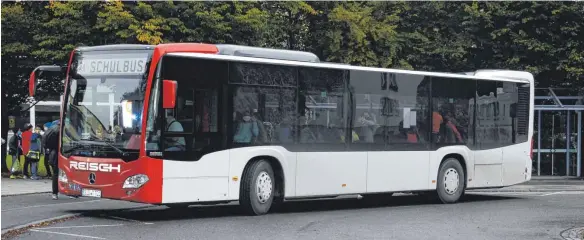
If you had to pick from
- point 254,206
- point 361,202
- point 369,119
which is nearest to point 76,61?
point 254,206

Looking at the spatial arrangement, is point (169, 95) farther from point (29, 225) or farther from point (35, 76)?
point (35, 76)

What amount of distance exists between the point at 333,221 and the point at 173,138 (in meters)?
2.75

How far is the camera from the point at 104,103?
52.2ft

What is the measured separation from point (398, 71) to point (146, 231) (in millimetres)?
7570

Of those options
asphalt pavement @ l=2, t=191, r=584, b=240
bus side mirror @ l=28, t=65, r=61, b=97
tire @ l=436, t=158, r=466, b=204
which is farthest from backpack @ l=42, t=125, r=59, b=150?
tire @ l=436, t=158, r=466, b=204

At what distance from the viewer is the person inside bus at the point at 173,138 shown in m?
15.6

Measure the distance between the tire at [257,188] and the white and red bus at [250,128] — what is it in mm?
22

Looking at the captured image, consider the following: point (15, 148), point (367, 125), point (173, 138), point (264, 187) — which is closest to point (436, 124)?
point (367, 125)

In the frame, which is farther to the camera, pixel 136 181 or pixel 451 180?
pixel 451 180

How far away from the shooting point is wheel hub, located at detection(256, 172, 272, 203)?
17047mm

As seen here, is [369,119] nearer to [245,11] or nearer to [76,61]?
[76,61]

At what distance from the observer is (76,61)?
54.2 ft

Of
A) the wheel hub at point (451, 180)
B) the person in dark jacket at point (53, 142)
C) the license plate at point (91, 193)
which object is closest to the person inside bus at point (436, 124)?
the wheel hub at point (451, 180)

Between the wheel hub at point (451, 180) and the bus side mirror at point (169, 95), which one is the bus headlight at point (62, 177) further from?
the wheel hub at point (451, 180)
